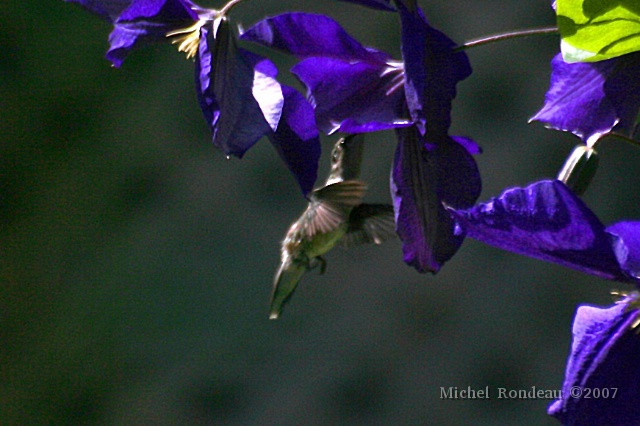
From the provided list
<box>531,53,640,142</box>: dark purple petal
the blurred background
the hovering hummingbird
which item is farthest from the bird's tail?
the blurred background

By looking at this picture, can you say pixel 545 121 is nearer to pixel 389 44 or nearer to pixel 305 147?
pixel 305 147

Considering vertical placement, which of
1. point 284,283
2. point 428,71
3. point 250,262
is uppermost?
point 428,71

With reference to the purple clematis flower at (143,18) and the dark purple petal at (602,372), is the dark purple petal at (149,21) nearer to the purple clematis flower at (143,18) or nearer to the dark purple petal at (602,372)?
the purple clematis flower at (143,18)

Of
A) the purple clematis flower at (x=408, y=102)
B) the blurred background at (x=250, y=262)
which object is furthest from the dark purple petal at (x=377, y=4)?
the blurred background at (x=250, y=262)

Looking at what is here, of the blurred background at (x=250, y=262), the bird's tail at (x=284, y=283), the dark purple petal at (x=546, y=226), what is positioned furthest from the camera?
the blurred background at (x=250, y=262)

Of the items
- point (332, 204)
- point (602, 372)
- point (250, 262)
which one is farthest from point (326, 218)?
point (250, 262)

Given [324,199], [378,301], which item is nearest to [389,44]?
[378,301]

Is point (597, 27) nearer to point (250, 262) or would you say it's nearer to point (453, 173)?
point (453, 173)

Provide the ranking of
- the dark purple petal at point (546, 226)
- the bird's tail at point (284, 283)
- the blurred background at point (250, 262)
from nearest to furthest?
1. the dark purple petal at point (546, 226)
2. the bird's tail at point (284, 283)
3. the blurred background at point (250, 262)
